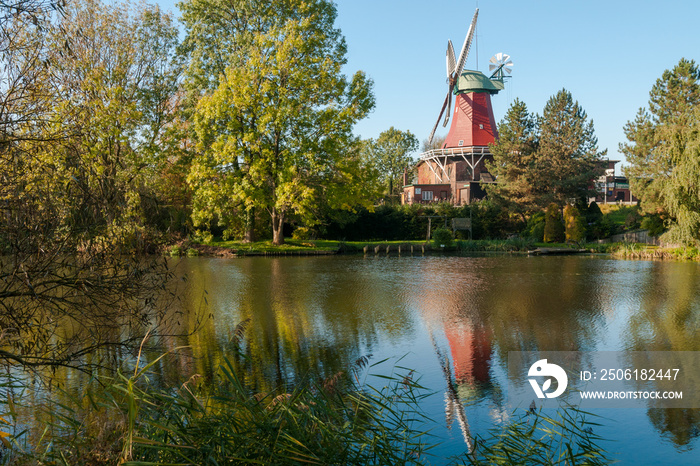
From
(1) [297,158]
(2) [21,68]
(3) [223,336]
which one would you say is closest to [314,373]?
(3) [223,336]

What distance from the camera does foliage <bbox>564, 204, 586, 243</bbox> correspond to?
32.1 m

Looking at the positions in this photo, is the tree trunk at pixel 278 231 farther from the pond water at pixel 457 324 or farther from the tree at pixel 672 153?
the tree at pixel 672 153

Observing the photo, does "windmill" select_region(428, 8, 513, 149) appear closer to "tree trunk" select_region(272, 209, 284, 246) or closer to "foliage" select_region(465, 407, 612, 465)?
"tree trunk" select_region(272, 209, 284, 246)

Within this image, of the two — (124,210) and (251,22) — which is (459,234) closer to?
(251,22)

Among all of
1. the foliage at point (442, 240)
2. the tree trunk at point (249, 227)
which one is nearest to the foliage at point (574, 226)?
the foliage at point (442, 240)

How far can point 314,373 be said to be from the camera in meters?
7.01

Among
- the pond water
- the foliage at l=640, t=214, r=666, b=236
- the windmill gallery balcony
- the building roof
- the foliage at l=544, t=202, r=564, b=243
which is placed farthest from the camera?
the building roof

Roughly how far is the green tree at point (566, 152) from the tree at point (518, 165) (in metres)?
0.61

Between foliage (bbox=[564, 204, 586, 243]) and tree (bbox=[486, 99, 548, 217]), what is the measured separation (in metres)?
2.66

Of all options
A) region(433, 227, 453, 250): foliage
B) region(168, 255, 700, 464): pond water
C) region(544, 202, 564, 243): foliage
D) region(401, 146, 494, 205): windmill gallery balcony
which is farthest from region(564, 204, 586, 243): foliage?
region(168, 255, 700, 464): pond water

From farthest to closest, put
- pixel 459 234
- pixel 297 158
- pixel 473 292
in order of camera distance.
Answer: pixel 459 234
pixel 297 158
pixel 473 292

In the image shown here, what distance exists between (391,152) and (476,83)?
1427 centimetres

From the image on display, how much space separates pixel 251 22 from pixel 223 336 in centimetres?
2424

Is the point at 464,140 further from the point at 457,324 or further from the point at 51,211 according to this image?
the point at 51,211
